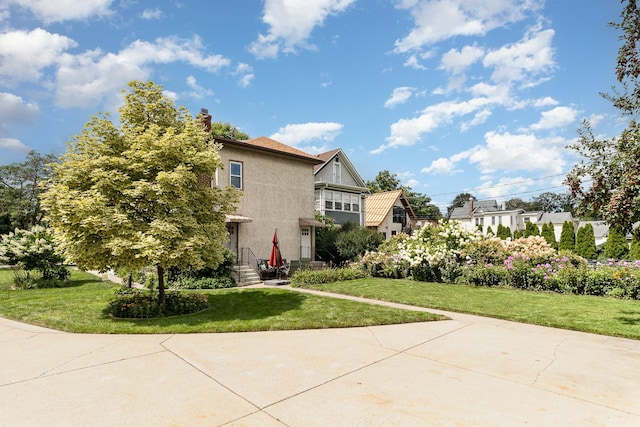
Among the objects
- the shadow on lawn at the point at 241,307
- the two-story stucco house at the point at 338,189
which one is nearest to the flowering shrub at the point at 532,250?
the shadow on lawn at the point at 241,307

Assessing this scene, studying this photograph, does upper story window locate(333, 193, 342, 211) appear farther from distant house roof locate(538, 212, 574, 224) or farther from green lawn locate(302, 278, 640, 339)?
distant house roof locate(538, 212, 574, 224)

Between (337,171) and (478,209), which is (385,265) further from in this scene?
(478,209)

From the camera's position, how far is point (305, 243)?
70.1 feet

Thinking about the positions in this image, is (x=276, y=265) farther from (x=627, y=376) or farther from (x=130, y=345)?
(x=627, y=376)

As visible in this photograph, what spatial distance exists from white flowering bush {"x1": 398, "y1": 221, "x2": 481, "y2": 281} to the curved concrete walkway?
26.3ft

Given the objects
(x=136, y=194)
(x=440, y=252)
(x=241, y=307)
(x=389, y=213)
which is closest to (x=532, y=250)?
(x=440, y=252)

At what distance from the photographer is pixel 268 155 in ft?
64.2

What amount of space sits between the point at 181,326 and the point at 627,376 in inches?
281

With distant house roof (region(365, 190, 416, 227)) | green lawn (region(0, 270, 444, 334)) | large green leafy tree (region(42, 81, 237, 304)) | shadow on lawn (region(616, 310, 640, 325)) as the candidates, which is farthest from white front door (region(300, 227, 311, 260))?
shadow on lawn (region(616, 310, 640, 325))

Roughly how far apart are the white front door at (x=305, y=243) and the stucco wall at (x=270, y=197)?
40 centimetres

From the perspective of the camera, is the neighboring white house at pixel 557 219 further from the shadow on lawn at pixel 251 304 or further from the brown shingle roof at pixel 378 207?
the shadow on lawn at pixel 251 304

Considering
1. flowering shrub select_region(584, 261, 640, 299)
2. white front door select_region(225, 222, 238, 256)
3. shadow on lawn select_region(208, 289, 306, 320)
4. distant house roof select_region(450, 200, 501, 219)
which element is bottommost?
shadow on lawn select_region(208, 289, 306, 320)

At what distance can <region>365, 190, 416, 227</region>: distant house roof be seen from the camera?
1259 inches

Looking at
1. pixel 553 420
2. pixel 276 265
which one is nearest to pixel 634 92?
pixel 553 420
